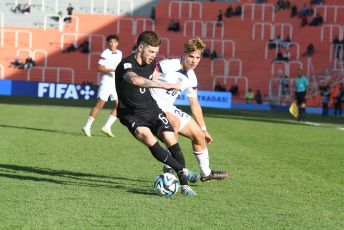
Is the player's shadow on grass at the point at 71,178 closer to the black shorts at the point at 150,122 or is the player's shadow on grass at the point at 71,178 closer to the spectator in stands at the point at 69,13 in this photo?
the black shorts at the point at 150,122

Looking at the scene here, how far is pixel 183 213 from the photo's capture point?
6.34 meters

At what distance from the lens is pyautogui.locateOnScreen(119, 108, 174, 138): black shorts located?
7461 mm

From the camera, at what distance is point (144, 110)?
754cm

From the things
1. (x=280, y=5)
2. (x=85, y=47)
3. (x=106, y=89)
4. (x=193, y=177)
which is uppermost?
(x=280, y=5)

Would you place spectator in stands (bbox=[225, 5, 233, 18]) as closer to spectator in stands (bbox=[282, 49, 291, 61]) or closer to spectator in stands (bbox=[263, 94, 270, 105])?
spectator in stands (bbox=[282, 49, 291, 61])

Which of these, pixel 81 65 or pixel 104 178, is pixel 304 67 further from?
pixel 104 178

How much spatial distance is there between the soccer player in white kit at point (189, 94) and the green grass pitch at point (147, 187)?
0.39 m

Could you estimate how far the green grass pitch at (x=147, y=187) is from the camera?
19.7 ft

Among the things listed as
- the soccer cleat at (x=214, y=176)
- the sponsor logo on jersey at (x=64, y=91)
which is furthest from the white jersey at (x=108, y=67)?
the sponsor logo on jersey at (x=64, y=91)

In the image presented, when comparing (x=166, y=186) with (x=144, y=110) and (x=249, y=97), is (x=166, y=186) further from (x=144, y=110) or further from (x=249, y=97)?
(x=249, y=97)

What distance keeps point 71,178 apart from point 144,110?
156 cm

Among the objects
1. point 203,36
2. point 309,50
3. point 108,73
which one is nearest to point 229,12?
point 203,36

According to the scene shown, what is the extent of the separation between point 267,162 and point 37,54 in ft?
111

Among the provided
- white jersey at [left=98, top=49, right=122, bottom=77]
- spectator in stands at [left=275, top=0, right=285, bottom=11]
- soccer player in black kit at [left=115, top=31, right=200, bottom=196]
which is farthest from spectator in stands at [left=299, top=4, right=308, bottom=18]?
soccer player in black kit at [left=115, top=31, right=200, bottom=196]
